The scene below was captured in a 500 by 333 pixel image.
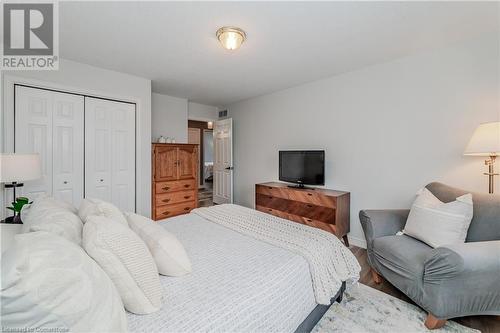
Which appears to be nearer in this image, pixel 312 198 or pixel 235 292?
pixel 235 292

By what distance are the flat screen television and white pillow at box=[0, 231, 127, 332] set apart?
123 inches

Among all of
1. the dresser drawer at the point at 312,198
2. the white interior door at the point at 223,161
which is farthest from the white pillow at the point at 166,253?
the white interior door at the point at 223,161

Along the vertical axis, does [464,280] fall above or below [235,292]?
below

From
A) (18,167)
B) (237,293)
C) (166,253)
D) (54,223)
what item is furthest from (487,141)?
(18,167)

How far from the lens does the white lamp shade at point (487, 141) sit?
6.22 feet

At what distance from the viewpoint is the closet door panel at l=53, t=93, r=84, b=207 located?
2.83 m

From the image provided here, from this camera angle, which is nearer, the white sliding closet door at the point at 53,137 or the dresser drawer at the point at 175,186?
the white sliding closet door at the point at 53,137

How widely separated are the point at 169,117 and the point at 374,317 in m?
4.50

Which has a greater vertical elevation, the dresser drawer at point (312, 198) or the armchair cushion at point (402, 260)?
the dresser drawer at point (312, 198)

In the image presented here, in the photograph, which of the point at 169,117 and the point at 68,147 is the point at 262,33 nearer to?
the point at 68,147

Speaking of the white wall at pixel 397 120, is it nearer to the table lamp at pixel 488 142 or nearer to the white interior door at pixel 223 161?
the table lamp at pixel 488 142

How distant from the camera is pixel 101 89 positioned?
312cm

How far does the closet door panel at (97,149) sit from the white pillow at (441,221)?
12.5 ft

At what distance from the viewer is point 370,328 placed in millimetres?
1643
